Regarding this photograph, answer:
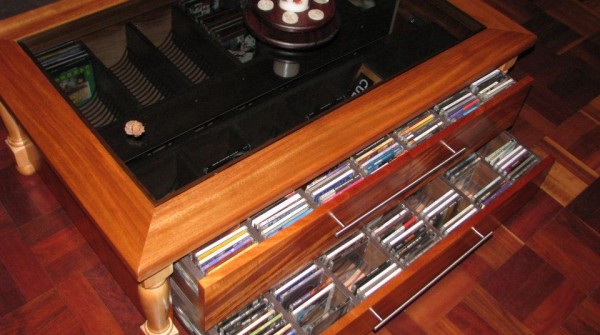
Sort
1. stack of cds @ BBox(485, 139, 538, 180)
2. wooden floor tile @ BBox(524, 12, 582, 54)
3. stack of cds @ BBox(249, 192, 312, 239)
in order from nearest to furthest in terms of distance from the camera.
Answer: stack of cds @ BBox(249, 192, 312, 239) → stack of cds @ BBox(485, 139, 538, 180) → wooden floor tile @ BBox(524, 12, 582, 54)

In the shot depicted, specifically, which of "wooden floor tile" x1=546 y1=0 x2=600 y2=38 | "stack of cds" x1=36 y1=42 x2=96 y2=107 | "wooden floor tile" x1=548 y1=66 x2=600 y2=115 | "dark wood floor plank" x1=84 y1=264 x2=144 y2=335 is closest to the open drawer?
"dark wood floor plank" x1=84 y1=264 x2=144 y2=335

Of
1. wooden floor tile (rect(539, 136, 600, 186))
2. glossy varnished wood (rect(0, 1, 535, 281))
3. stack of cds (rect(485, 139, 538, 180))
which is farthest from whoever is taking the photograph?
wooden floor tile (rect(539, 136, 600, 186))

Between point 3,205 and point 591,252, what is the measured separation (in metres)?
1.48

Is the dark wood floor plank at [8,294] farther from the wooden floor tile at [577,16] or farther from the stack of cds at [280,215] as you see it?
the wooden floor tile at [577,16]

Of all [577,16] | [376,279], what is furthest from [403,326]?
[577,16]

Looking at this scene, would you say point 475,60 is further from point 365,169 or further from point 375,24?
point 365,169

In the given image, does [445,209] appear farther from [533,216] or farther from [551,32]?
[551,32]

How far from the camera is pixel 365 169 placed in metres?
1.49

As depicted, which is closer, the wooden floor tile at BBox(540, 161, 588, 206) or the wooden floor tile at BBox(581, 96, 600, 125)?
the wooden floor tile at BBox(540, 161, 588, 206)

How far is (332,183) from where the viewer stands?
145 centimetres

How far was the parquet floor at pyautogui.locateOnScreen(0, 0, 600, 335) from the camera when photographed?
5.12 feet

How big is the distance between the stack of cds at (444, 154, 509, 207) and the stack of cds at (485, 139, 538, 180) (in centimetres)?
2

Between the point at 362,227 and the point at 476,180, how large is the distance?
1.30 ft

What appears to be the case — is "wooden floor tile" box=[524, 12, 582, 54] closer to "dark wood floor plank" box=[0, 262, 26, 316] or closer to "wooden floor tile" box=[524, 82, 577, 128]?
"wooden floor tile" box=[524, 82, 577, 128]
